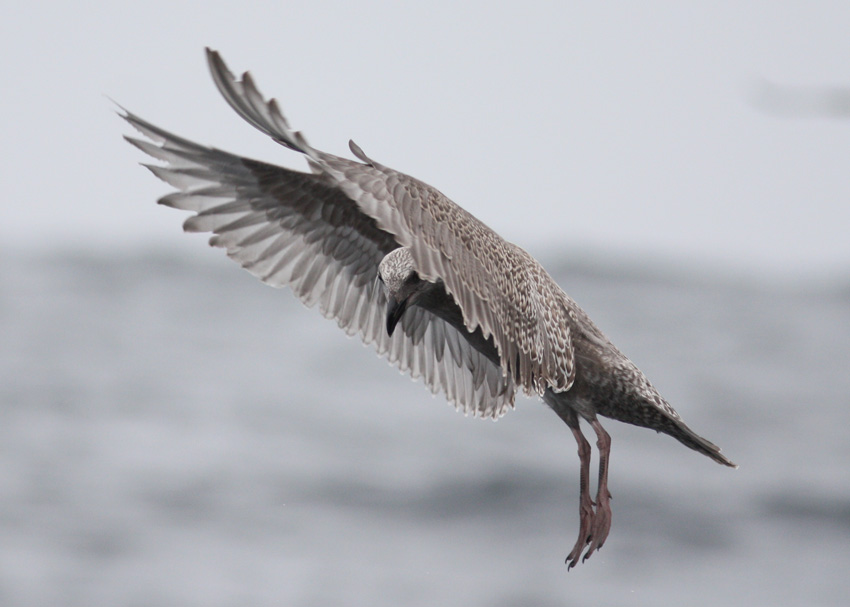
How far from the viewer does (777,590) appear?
1325 inches

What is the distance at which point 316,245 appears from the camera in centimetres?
726

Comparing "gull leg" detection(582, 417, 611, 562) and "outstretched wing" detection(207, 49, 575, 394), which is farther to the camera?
"gull leg" detection(582, 417, 611, 562)

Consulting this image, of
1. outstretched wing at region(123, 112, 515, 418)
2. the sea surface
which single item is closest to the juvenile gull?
outstretched wing at region(123, 112, 515, 418)

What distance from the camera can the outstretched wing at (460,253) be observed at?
604 cm

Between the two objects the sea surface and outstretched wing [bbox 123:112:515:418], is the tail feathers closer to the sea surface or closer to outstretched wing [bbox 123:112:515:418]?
outstretched wing [bbox 123:112:515:418]

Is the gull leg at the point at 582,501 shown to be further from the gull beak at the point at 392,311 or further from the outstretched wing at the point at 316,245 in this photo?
the gull beak at the point at 392,311

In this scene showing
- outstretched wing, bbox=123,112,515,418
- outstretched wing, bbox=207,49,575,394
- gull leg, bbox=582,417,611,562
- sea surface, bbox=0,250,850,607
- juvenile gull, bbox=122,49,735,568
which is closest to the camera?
outstretched wing, bbox=207,49,575,394

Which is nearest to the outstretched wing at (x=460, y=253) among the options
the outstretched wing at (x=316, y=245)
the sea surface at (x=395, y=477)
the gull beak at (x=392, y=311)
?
the gull beak at (x=392, y=311)

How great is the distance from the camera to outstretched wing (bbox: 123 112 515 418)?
684 centimetres

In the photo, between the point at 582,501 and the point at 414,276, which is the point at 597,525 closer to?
the point at 582,501

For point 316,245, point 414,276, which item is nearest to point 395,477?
point 316,245

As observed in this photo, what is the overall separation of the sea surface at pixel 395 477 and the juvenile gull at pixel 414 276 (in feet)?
64.6

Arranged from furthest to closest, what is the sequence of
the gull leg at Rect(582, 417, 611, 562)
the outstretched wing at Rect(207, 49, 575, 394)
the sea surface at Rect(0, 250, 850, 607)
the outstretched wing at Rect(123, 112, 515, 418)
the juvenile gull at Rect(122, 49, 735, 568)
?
the sea surface at Rect(0, 250, 850, 607) < the gull leg at Rect(582, 417, 611, 562) < the outstretched wing at Rect(123, 112, 515, 418) < the juvenile gull at Rect(122, 49, 735, 568) < the outstretched wing at Rect(207, 49, 575, 394)

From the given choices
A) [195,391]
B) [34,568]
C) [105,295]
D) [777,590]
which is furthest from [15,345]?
[777,590]
